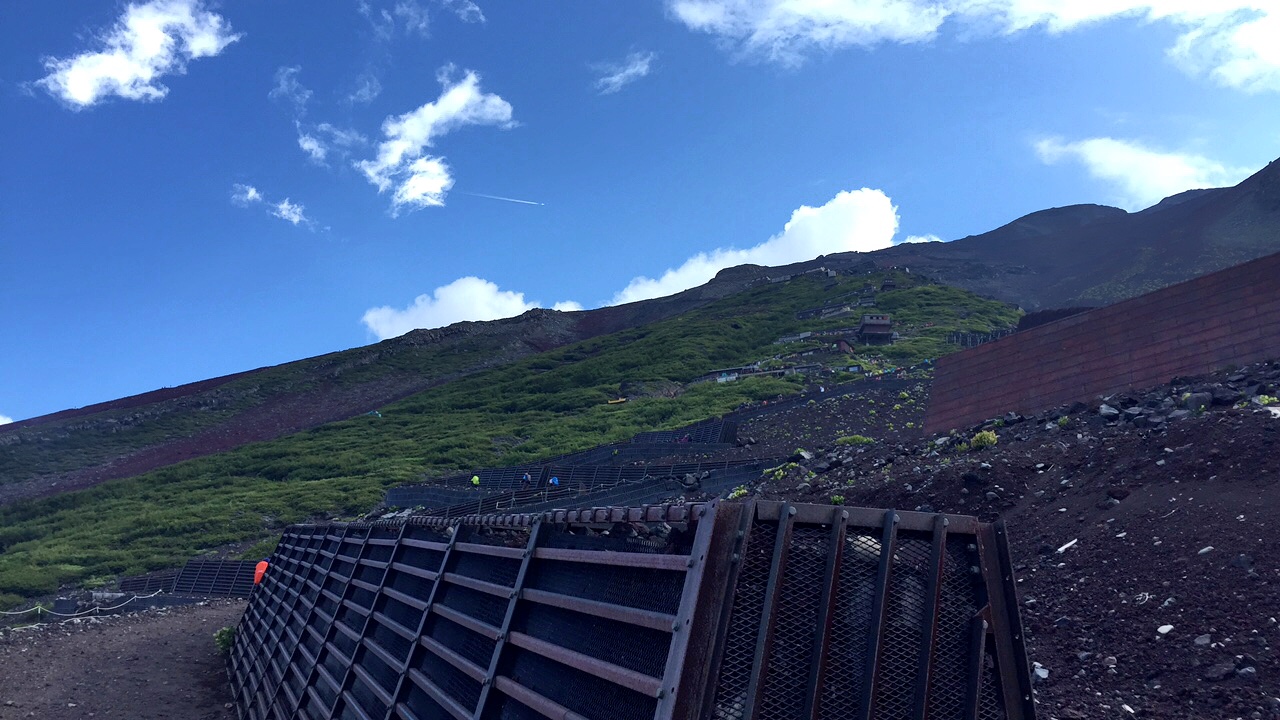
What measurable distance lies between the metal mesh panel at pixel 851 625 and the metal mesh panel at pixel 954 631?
335 mm

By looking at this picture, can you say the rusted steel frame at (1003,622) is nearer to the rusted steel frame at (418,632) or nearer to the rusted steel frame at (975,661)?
the rusted steel frame at (975,661)

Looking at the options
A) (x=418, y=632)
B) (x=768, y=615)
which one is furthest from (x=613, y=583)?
(x=418, y=632)

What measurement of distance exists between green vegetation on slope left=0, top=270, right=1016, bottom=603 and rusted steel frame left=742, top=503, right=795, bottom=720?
32015mm

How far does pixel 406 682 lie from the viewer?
16.7ft

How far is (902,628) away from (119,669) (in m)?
15.9

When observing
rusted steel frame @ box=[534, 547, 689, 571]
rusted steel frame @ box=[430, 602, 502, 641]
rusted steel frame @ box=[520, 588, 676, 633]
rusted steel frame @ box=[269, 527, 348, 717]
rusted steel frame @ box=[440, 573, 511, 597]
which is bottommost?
rusted steel frame @ box=[269, 527, 348, 717]

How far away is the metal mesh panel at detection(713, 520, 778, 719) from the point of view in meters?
2.90

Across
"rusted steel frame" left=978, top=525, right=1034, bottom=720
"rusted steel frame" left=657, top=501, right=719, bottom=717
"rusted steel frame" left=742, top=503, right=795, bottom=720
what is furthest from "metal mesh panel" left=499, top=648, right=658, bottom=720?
"rusted steel frame" left=978, top=525, right=1034, bottom=720

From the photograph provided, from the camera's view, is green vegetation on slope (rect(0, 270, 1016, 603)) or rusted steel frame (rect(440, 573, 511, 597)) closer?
rusted steel frame (rect(440, 573, 511, 597))

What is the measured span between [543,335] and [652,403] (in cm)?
5614

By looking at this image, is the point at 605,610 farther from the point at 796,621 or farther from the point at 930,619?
the point at 930,619

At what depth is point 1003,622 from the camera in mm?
3625

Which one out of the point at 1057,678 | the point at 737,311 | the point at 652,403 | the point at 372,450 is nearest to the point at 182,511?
the point at 372,450

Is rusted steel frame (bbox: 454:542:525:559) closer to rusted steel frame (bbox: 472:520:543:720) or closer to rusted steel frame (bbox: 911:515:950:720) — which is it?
rusted steel frame (bbox: 472:520:543:720)
